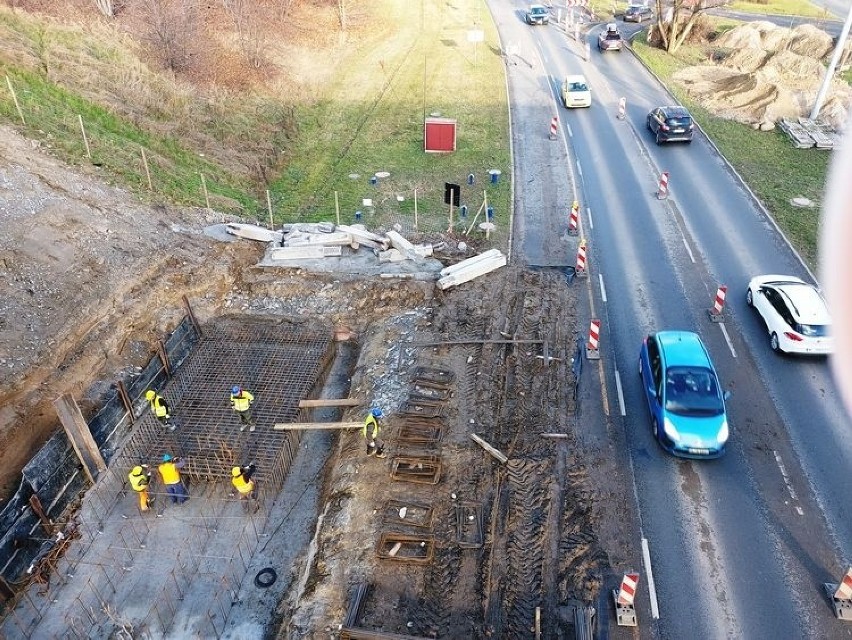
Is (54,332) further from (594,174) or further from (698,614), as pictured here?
(594,174)

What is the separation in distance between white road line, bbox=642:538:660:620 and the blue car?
2537 millimetres

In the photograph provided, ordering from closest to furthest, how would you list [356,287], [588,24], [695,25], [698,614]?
[698,614]
[356,287]
[695,25]
[588,24]

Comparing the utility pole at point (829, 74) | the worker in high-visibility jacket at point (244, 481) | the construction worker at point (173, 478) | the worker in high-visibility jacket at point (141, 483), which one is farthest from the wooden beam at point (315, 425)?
the utility pole at point (829, 74)

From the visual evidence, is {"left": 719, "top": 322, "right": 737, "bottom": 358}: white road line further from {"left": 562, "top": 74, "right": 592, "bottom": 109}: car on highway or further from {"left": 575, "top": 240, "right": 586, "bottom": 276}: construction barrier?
{"left": 562, "top": 74, "right": 592, "bottom": 109}: car on highway

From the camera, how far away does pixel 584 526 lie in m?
12.5

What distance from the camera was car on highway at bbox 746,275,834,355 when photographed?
1603cm

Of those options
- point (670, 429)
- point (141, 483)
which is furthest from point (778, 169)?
point (141, 483)

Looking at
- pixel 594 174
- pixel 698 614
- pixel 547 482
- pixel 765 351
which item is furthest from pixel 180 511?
pixel 594 174

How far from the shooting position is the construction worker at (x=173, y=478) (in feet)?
45.9

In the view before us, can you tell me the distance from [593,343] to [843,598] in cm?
786

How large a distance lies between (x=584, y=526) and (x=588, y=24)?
45391 mm

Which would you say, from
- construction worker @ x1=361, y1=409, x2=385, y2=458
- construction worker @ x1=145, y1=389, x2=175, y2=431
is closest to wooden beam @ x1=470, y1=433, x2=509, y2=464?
construction worker @ x1=361, y1=409, x2=385, y2=458

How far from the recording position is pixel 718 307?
58.9ft

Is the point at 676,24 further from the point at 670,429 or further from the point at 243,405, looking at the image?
the point at 243,405
